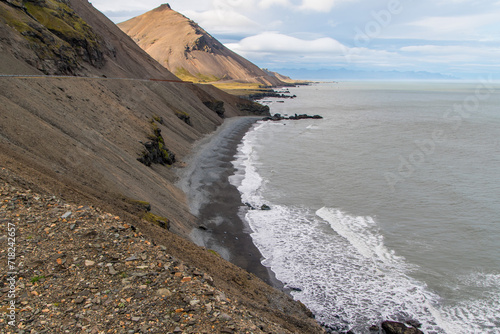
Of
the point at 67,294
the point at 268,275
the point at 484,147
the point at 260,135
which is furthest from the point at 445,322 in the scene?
the point at 260,135

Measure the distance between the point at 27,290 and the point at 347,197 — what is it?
78.9 feet

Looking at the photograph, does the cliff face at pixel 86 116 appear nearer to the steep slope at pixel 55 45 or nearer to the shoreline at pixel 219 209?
the steep slope at pixel 55 45

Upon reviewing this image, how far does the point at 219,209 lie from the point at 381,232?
1095 cm

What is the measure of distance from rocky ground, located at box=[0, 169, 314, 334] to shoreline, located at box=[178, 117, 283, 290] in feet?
26.7

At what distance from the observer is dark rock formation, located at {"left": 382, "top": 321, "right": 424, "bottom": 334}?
13.1 meters

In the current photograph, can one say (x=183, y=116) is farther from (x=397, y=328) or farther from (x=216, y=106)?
(x=397, y=328)

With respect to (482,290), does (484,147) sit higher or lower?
Result: higher

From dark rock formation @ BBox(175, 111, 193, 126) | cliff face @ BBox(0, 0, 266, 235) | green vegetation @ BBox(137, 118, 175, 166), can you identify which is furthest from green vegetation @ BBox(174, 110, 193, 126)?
green vegetation @ BBox(137, 118, 175, 166)

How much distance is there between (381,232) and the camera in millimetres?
21750

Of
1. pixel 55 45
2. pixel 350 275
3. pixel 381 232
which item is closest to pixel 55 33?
pixel 55 45

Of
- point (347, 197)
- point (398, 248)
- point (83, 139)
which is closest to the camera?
point (398, 248)

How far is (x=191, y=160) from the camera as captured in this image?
3819 cm

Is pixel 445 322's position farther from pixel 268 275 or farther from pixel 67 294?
pixel 67 294

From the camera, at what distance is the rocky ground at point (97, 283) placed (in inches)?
301
